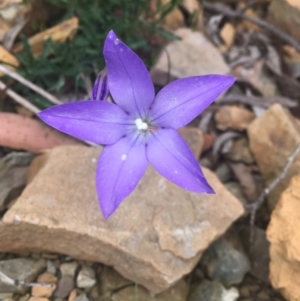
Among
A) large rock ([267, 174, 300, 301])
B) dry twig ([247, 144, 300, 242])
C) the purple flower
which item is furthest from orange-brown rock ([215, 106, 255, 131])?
the purple flower

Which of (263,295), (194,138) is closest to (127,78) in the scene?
(194,138)

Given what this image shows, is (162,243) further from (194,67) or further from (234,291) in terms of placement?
(194,67)

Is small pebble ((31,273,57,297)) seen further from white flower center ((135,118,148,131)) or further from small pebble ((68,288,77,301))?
white flower center ((135,118,148,131))

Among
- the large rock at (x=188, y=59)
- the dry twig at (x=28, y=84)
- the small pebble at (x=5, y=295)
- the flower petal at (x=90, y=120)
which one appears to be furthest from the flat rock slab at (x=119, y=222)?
the large rock at (x=188, y=59)

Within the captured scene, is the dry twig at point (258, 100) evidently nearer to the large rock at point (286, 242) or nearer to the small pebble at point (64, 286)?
the large rock at point (286, 242)

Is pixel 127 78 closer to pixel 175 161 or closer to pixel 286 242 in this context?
pixel 175 161
